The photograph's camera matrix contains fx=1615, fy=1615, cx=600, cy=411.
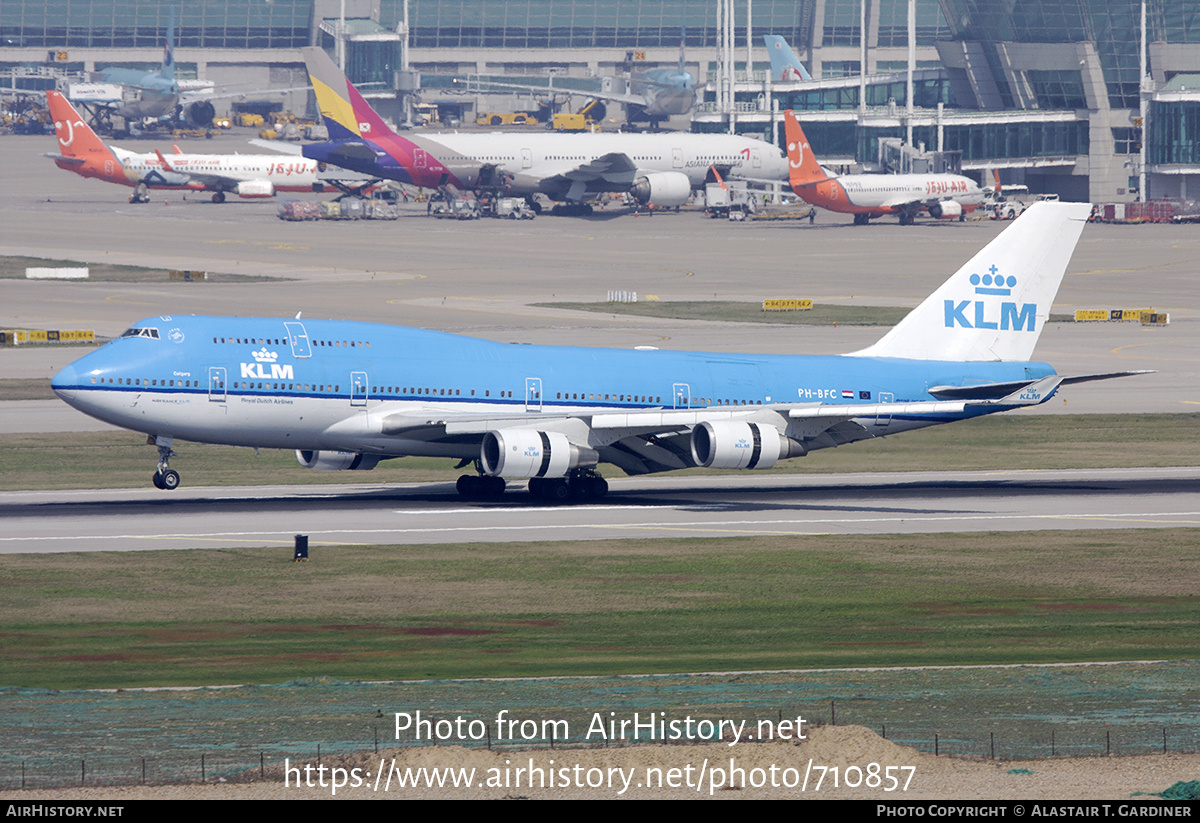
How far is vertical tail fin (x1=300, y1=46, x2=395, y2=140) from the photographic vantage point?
17075cm

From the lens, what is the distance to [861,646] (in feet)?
115

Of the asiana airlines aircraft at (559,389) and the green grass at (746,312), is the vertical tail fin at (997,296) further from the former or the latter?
the green grass at (746,312)

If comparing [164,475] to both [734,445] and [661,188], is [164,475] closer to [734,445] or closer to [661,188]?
[734,445]

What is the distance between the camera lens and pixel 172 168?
632 feet

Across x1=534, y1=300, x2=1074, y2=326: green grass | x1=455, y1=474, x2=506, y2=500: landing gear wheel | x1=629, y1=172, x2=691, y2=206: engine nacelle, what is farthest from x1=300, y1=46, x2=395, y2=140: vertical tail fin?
x1=455, y1=474, x2=506, y2=500: landing gear wheel

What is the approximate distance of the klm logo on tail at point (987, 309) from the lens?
60.9 metres

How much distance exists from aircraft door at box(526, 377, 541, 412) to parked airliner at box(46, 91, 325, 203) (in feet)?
482

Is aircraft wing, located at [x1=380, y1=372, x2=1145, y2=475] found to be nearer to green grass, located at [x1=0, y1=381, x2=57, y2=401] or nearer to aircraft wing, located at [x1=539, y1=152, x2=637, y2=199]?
green grass, located at [x1=0, y1=381, x2=57, y2=401]

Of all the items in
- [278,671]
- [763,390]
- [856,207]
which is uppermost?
[856,207]

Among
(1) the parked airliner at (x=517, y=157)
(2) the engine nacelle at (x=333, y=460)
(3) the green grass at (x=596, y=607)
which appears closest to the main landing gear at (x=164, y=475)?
(2) the engine nacelle at (x=333, y=460)

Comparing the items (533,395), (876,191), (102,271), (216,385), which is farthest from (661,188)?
(216,385)

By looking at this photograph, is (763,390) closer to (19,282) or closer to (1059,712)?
(1059,712)
